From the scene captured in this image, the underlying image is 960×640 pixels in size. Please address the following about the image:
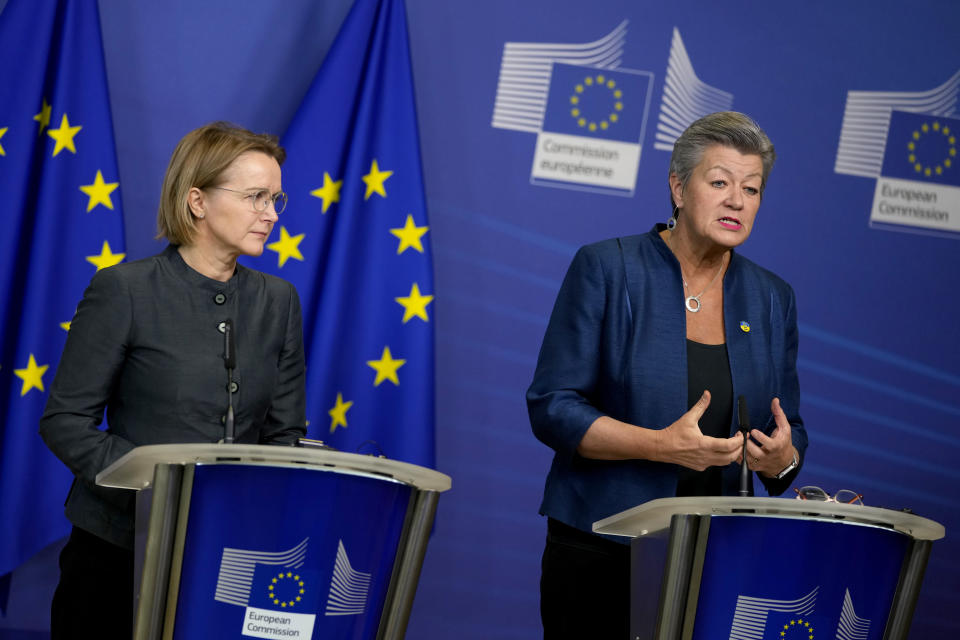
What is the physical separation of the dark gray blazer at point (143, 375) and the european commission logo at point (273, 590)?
0.53 meters

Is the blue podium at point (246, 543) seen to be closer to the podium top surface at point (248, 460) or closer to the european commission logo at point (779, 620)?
the podium top surface at point (248, 460)

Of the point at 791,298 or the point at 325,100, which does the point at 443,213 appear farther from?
the point at 791,298

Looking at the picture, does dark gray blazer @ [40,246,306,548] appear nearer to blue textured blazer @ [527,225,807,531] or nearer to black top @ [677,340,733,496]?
blue textured blazer @ [527,225,807,531]

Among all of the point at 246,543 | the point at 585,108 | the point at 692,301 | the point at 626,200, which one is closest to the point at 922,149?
the point at 626,200

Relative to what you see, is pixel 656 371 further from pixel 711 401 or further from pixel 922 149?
pixel 922 149

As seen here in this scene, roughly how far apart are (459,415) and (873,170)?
1895mm

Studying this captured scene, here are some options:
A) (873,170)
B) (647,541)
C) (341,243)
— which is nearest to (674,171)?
(647,541)

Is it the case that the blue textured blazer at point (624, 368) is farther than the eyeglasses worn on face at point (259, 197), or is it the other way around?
the eyeglasses worn on face at point (259, 197)

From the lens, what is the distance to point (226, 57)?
12.5 feet

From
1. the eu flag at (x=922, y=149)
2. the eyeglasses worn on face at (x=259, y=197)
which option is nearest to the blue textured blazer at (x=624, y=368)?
the eyeglasses worn on face at (x=259, y=197)

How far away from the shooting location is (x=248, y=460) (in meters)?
1.56

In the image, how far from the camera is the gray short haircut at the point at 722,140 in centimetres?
222

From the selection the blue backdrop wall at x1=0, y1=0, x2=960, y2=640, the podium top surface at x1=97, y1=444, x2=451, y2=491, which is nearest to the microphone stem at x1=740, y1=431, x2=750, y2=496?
the podium top surface at x1=97, y1=444, x2=451, y2=491

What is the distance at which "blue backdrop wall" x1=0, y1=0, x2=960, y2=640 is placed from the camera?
3865 mm
